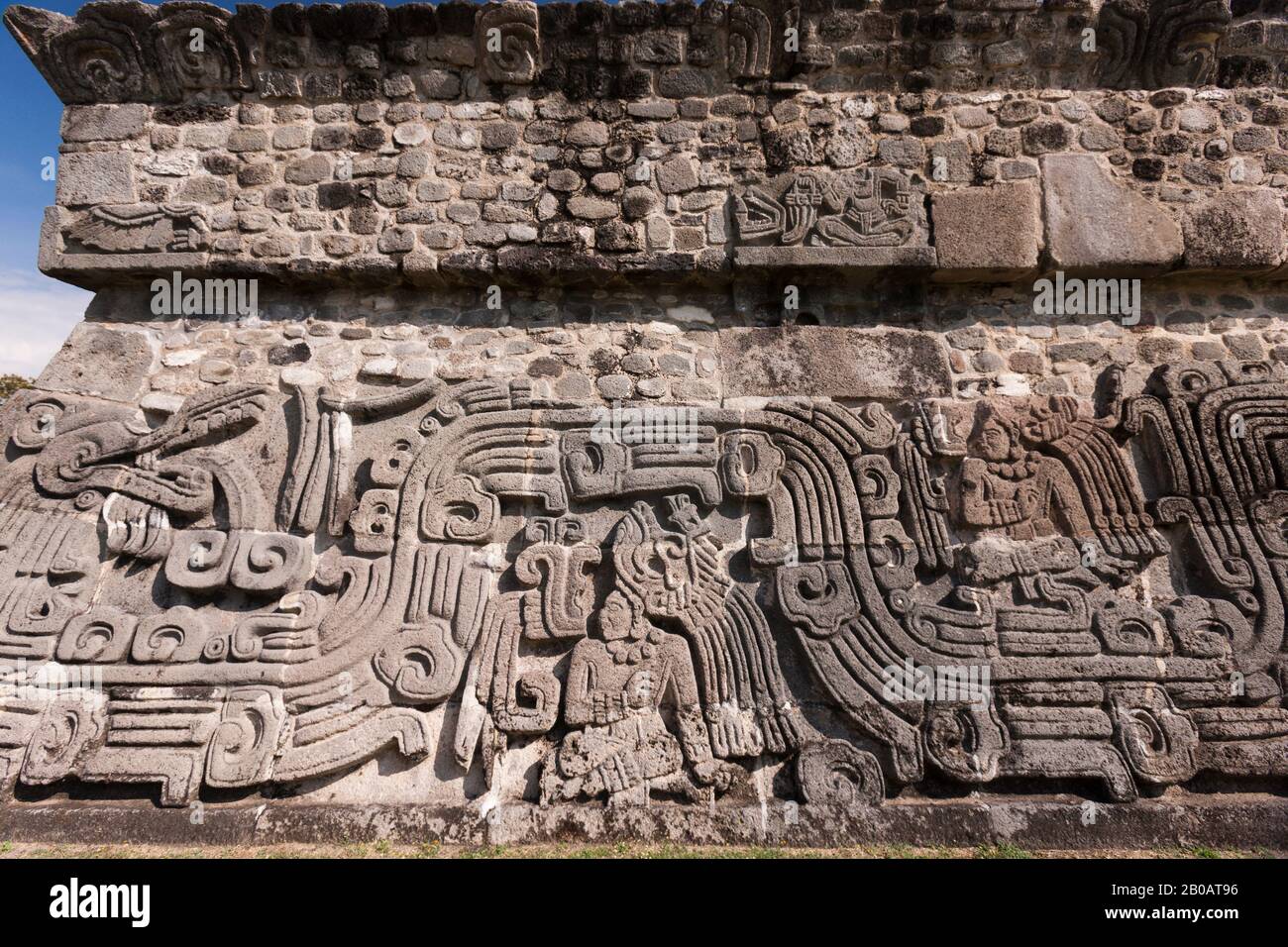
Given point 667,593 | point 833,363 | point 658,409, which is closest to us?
point 667,593

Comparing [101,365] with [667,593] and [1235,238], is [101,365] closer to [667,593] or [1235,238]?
[667,593]

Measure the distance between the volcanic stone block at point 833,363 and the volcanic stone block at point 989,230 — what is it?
473 mm

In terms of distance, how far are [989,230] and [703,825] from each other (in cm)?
341

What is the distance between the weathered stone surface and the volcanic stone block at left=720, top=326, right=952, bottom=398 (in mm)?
943

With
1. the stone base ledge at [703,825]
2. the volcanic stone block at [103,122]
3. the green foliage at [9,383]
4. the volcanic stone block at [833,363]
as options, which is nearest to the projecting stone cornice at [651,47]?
the volcanic stone block at [103,122]

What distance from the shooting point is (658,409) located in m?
3.39

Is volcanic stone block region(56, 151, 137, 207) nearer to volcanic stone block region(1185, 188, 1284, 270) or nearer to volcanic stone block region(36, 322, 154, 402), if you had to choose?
volcanic stone block region(36, 322, 154, 402)

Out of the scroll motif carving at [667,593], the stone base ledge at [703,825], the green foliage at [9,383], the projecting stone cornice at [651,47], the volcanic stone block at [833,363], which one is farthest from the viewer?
the green foliage at [9,383]

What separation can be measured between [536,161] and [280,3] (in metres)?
1.74

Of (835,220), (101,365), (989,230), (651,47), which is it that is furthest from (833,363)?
(101,365)

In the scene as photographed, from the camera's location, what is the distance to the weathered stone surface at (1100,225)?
3.54 meters

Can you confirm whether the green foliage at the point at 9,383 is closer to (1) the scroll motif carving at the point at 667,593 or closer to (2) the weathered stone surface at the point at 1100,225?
(1) the scroll motif carving at the point at 667,593

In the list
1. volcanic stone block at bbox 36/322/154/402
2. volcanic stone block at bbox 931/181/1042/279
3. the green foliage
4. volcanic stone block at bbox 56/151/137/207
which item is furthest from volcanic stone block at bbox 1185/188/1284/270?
the green foliage

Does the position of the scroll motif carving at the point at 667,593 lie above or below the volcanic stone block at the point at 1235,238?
below
